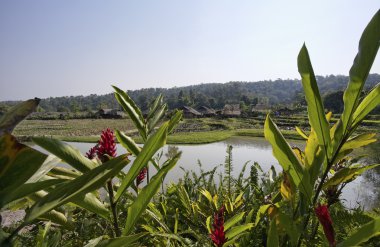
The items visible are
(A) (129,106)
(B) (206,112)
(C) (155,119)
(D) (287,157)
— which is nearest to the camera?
(D) (287,157)

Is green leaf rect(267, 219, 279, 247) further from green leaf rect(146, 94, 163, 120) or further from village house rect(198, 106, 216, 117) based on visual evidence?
village house rect(198, 106, 216, 117)

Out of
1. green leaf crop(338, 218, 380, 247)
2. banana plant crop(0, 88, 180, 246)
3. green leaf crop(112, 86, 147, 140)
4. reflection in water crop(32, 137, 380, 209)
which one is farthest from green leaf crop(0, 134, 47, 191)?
reflection in water crop(32, 137, 380, 209)

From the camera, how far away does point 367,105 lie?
63 centimetres

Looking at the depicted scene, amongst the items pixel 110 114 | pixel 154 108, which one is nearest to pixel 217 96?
pixel 110 114

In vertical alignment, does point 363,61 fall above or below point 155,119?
above

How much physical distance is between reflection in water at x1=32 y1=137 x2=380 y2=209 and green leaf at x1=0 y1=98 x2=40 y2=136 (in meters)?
5.97

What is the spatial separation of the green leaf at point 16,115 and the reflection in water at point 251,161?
A: 5.97m

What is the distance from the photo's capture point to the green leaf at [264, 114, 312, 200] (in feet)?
2.14

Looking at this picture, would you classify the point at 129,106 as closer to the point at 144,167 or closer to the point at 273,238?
the point at 144,167

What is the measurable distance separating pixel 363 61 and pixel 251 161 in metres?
14.8

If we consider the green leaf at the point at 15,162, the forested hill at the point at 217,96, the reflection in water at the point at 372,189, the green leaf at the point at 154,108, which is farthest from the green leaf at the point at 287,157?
the forested hill at the point at 217,96

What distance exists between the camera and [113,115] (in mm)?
47844

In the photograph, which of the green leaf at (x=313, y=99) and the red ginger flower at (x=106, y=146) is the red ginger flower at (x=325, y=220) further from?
the red ginger flower at (x=106, y=146)

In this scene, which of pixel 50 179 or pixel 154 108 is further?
pixel 154 108
